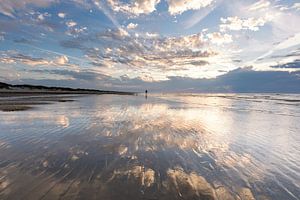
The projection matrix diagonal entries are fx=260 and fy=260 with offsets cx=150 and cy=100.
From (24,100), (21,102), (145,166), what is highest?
(145,166)

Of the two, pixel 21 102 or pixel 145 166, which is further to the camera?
pixel 21 102

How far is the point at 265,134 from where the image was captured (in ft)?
43.3

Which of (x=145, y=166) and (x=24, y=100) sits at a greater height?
(x=145, y=166)

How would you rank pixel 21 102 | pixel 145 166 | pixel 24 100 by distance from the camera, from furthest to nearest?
pixel 24 100 < pixel 21 102 < pixel 145 166

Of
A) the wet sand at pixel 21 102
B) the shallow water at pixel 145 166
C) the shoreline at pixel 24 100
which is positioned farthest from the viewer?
the shoreline at pixel 24 100

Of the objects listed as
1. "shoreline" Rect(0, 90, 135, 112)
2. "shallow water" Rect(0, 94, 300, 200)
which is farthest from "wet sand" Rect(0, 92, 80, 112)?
"shallow water" Rect(0, 94, 300, 200)

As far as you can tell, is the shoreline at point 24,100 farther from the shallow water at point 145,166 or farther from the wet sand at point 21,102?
the shallow water at point 145,166

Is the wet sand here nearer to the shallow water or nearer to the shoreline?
the shoreline

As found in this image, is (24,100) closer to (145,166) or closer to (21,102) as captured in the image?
(21,102)

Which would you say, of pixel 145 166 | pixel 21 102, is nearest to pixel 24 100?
pixel 21 102

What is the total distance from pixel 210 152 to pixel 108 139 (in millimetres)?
4235

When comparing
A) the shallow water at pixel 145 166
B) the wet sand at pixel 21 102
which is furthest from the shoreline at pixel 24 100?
the shallow water at pixel 145 166

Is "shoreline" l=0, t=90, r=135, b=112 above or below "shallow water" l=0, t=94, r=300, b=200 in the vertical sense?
below

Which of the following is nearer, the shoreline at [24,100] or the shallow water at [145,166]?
the shallow water at [145,166]
